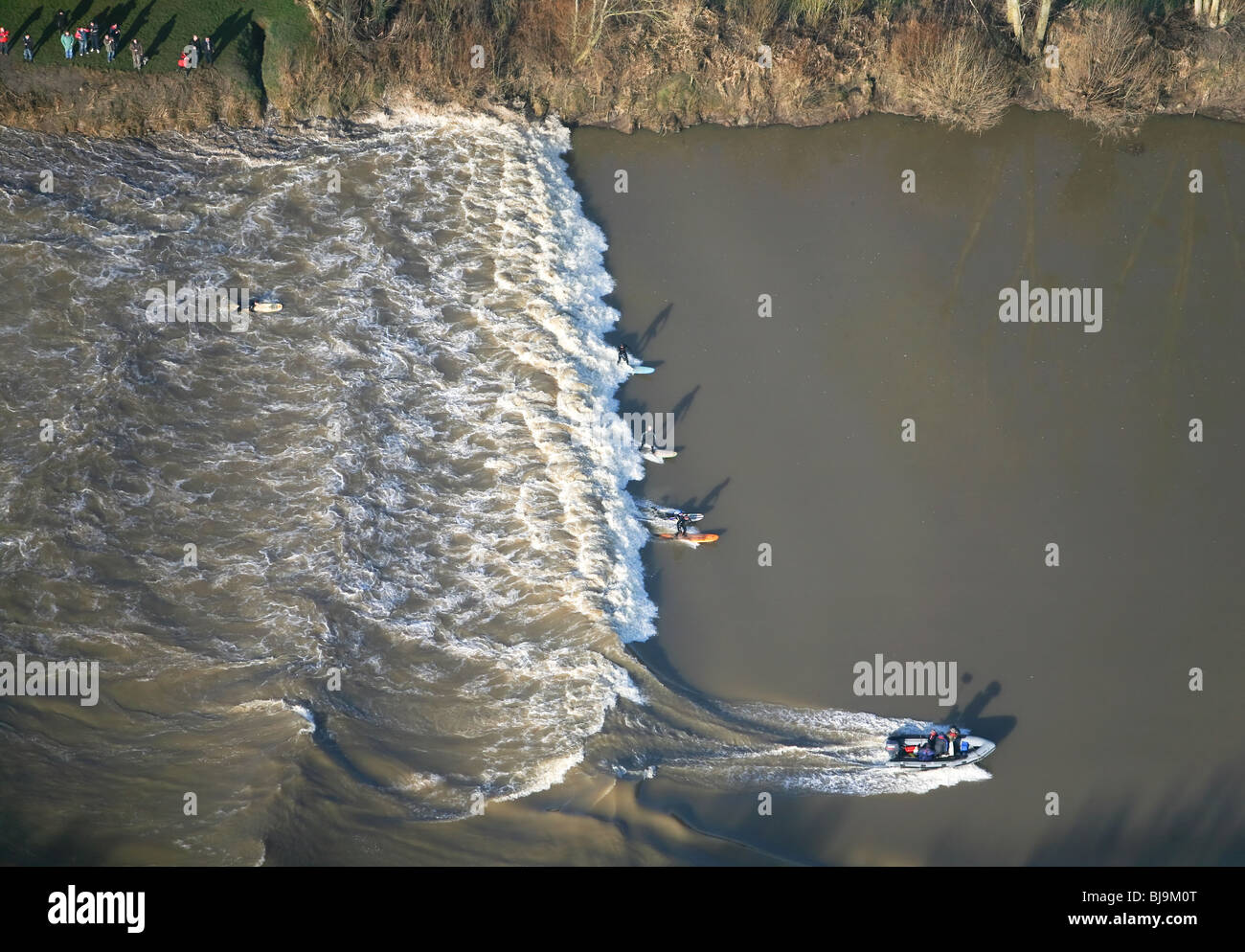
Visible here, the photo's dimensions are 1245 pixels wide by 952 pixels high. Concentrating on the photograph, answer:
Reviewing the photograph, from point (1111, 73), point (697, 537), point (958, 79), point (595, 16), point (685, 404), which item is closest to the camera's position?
point (697, 537)

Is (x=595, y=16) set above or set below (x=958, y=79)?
above

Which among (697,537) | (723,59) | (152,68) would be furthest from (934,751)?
(152,68)

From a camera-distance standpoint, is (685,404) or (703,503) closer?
(703,503)

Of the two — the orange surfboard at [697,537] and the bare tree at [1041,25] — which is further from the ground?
the bare tree at [1041,25]

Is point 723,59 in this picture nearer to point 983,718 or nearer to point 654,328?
point 654,328

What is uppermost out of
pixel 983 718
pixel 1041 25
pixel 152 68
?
pixel 1041 25

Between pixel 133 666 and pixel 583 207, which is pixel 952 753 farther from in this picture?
pixel 583 207

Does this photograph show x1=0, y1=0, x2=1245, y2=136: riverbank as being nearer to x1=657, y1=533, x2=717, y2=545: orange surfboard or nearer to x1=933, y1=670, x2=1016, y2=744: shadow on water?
x1=657, y1=533, x2=717, y2=545: orange surfboard

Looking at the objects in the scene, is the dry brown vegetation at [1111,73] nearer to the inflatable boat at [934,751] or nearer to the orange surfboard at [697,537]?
the orange surfboard at [697,537]

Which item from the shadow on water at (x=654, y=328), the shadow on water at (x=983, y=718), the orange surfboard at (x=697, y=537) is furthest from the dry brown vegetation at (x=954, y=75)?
the shadow on water at (x=983, y=718)
